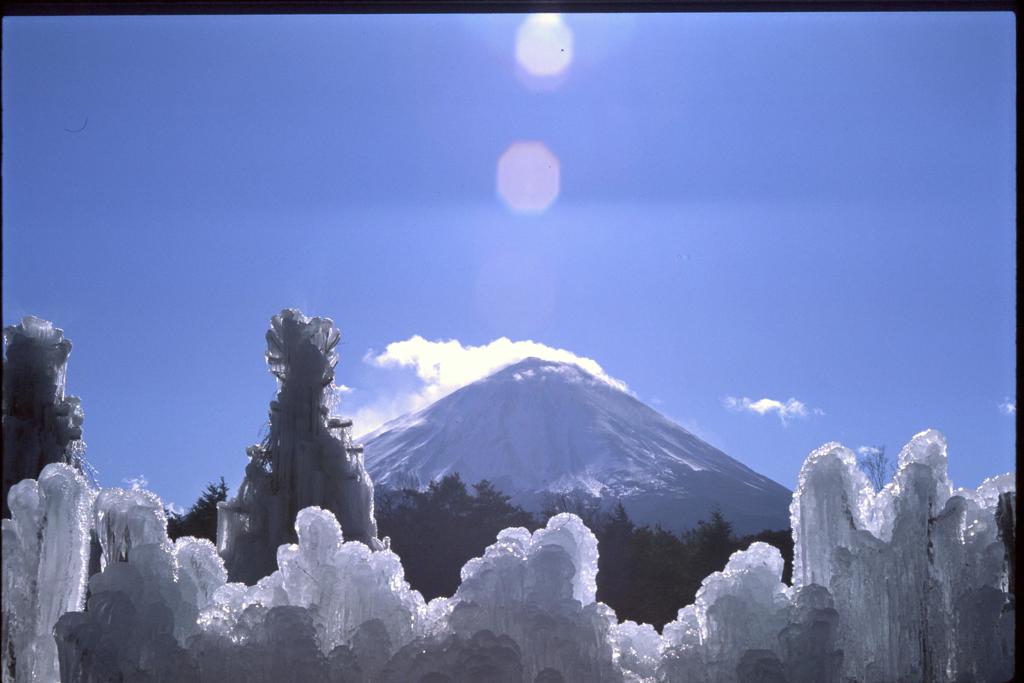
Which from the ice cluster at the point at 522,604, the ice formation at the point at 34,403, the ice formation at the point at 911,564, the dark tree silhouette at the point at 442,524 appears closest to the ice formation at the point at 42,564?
the ice cluster at the point at 522,604

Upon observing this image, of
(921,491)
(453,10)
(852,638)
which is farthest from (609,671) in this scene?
(453,10)

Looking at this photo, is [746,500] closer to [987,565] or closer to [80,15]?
[987,565]

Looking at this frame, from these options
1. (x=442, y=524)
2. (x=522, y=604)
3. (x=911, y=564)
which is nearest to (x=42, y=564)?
(x=522, y=604)

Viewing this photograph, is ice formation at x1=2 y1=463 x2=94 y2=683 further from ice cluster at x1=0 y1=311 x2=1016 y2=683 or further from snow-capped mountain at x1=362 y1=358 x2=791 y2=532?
snow-capped mountain at x1=362 y1=358 x2=791 y2=532

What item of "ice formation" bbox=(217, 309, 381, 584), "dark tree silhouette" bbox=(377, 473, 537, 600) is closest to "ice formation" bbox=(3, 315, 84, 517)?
"ice formation" bbox=(217, 309, 381, 584)

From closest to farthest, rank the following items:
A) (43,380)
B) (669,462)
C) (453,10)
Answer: (453,10) → (43,380) → (669,462)
